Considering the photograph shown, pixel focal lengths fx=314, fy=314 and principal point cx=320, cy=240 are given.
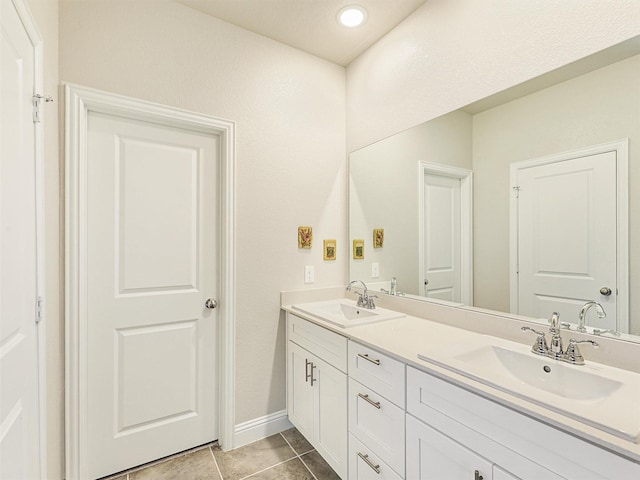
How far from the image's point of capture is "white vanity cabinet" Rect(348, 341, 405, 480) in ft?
4.03

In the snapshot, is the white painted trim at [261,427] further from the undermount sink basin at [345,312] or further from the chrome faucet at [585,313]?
the chrome faucet at [585,313]

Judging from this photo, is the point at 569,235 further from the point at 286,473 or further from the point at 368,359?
the point at 286,473

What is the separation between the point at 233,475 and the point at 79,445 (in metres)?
0.79

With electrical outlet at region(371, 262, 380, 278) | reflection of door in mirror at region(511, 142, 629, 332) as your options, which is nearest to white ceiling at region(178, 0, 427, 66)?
reflection of door in mirror at region(511, 142, 629, 332)

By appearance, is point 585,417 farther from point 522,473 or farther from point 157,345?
point 157,345

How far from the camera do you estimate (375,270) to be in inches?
87.6

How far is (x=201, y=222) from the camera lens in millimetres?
1952

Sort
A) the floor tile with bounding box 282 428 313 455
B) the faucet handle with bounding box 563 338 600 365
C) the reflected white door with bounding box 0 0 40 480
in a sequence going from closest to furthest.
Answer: the reflected white door with bounding box 0 0 40 480
the faucet handle with bounding box 563 338 600 365
the floor tile with bounding box 282 428 313 455

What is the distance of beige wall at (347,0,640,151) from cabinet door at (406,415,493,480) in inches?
58.5

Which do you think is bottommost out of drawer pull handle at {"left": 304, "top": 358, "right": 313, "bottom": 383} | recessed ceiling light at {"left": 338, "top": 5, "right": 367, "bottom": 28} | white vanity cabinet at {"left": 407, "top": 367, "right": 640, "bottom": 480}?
drawer pull handle at {"left": 304, "top": 358, "right": 313, "bottom": 383}

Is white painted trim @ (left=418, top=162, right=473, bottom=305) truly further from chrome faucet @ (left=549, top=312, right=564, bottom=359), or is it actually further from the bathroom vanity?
chrome faucet @ (left=549, top=312, right=564, bottom=359)

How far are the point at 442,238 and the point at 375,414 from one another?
0.99 metres

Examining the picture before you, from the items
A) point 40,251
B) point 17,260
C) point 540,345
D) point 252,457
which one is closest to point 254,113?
point 40,251

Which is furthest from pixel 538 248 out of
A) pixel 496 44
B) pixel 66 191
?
pixel 66 191
